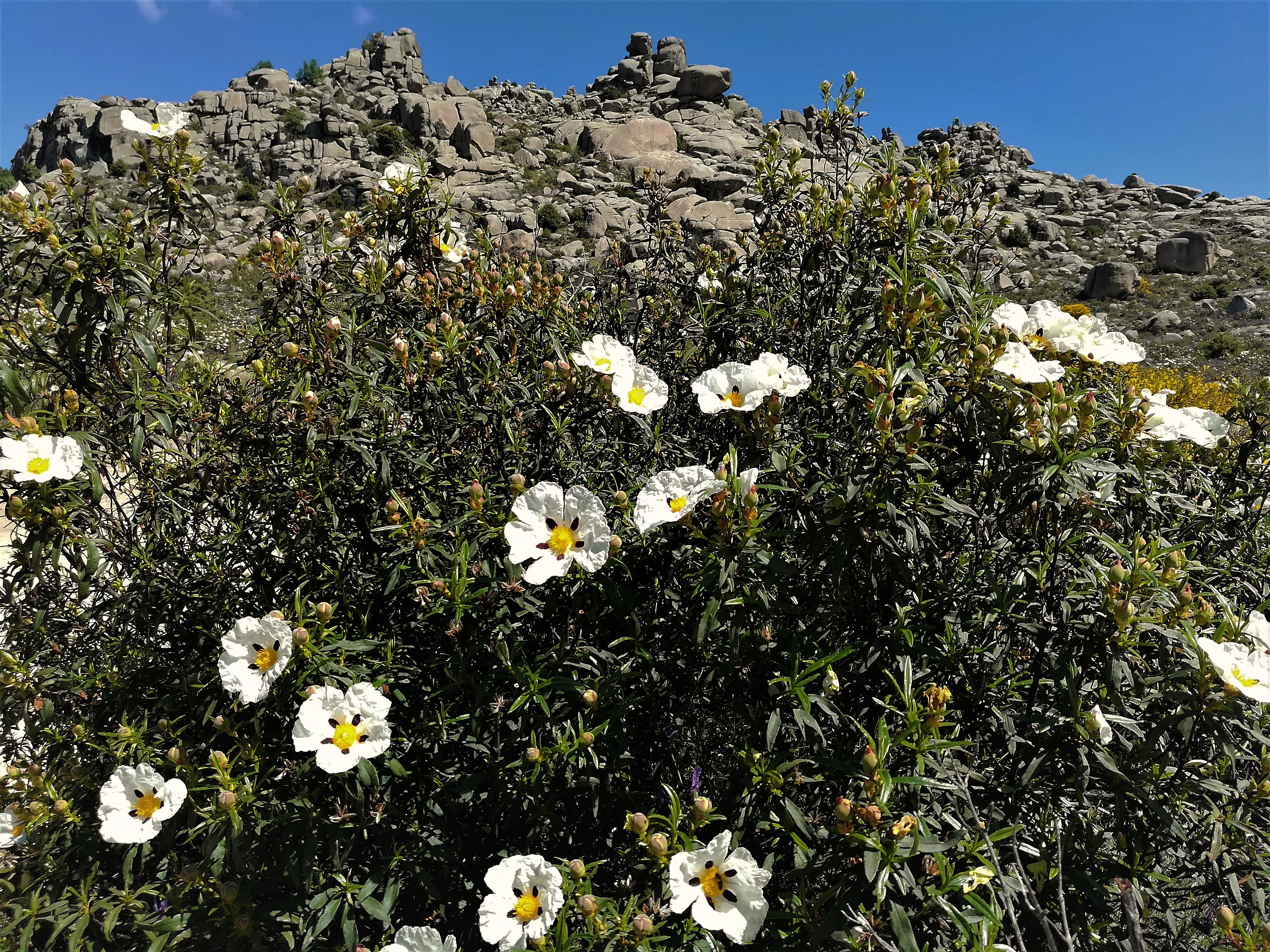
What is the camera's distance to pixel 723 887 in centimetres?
139

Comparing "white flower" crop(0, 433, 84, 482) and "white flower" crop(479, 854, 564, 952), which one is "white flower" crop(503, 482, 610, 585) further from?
"white flower" crop(0, 433, 84, 482)

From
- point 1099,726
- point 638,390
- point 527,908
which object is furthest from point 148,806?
point 1099,726

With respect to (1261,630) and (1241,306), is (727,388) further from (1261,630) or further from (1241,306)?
(1241,306)

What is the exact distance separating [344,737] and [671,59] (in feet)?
145

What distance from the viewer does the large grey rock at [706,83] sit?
36.1 metres

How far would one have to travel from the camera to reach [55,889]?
188 centimetres

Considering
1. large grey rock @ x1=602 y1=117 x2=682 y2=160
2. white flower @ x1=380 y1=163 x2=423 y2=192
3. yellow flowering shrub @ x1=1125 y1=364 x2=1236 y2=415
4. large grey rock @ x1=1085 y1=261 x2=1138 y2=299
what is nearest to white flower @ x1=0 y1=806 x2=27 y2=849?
white flower @ x1=380 y1=163 x2=423 y2=192

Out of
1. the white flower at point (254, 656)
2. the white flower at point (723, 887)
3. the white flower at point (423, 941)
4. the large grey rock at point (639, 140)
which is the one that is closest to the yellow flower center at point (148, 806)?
the white flower at point (254, 656)

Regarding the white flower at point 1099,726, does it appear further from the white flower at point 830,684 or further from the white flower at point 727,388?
the white flower at point 727,388

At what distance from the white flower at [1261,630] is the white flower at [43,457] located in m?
2.60

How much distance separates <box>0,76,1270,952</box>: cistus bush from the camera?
1.46m

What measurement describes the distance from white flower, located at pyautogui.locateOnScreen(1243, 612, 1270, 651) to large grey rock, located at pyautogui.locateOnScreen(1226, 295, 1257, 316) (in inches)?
946

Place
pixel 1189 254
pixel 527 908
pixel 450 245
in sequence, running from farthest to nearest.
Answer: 1. pixel 1189 254
2. pixel 450 245
3. pixel 527 908

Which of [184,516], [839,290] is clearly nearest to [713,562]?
[839,290]
